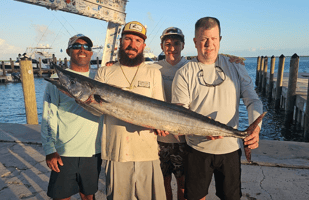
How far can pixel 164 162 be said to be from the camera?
9.89 ft

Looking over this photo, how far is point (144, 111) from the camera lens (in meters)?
2.35

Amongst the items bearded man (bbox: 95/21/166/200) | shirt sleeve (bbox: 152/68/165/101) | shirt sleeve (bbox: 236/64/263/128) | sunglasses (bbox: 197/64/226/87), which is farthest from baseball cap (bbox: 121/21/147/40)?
shirt sleeve (bbox: 236/64/263/128)

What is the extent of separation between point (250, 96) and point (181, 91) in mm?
812

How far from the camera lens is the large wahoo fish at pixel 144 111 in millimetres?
2326

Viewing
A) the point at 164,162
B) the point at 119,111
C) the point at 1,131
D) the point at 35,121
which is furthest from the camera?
the point at 35,121

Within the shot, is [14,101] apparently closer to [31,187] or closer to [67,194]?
[31,187]

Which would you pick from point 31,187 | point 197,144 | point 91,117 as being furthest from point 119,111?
point 31,187

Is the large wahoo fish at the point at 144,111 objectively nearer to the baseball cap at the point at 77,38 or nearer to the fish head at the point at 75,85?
the fish head at the point at 75,85

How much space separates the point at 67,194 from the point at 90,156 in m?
0.52

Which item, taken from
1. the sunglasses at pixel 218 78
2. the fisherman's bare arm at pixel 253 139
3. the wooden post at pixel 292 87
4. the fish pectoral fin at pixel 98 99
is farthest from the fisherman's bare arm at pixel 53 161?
the wooden post at pixel 292 87

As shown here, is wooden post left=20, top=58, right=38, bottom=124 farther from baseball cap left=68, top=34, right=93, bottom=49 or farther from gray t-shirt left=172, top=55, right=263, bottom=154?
gray t-shirt left=172, top=55, right=263, bottom=154

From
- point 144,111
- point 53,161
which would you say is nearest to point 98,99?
point 144,111

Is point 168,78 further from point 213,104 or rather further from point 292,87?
point 292,87

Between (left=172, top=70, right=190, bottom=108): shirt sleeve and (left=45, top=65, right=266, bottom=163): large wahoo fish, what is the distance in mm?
114
